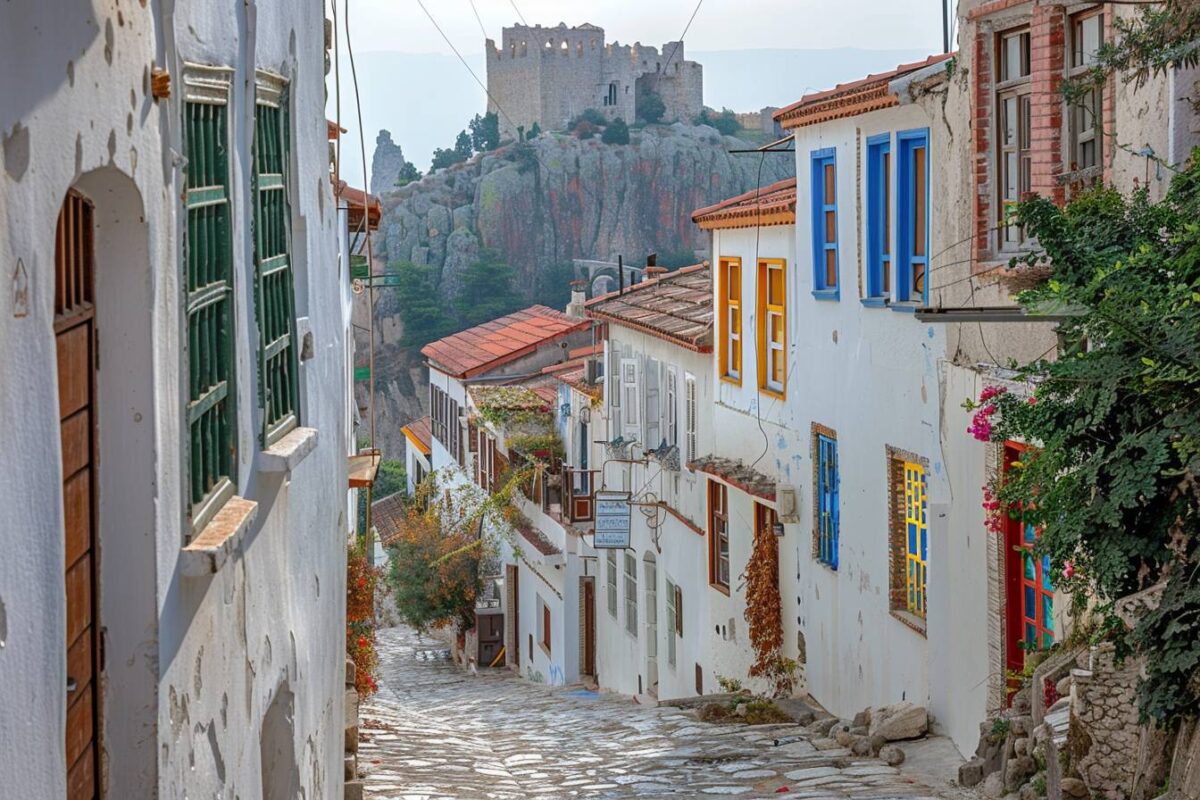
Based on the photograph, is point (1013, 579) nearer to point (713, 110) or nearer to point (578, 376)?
point (578, 376)

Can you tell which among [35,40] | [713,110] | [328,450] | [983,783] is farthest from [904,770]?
[713,110]

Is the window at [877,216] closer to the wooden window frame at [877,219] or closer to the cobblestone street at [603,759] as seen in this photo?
the wooden window frame at [877,219]

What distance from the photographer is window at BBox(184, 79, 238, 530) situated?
4.84 metres

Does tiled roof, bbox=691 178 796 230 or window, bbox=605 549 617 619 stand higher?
tiled roof, bbox=691 178 796 230

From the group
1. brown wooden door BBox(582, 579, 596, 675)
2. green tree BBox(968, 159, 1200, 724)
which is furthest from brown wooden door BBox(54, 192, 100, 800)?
brown wooden door BBox(582, 579, 596, 675)

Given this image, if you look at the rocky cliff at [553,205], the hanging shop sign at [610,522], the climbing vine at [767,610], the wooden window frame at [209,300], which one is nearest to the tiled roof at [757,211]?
the climbing vine at [767,610]

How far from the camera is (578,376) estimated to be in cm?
2806

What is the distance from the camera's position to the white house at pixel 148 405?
3121 mm

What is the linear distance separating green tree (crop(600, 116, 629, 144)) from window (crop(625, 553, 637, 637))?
70464 mm

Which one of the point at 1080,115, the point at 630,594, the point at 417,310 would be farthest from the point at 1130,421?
the point at 417,310

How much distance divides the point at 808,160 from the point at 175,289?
41.6 ft

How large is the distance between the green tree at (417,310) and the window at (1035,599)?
74.3 m

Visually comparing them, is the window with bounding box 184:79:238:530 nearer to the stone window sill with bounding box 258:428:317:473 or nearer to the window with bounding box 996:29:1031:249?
the stone window sill with bounding box 258:428:317:473

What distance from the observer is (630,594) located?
968 inches
